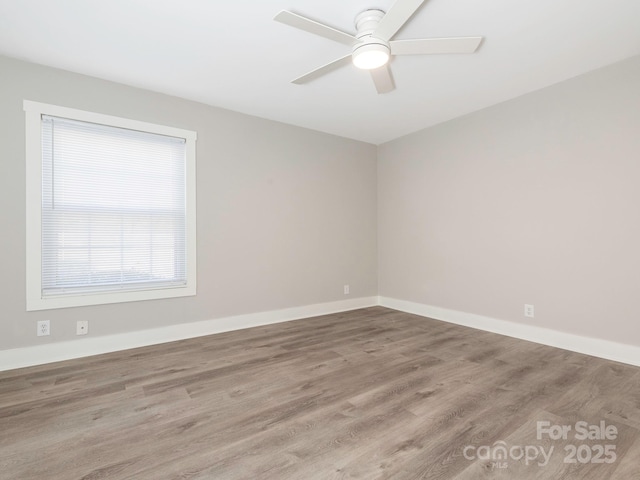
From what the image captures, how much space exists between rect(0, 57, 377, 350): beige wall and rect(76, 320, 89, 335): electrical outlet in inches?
1.6

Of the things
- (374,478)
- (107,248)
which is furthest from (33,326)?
(374,478)

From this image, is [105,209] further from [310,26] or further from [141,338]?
[310,26]

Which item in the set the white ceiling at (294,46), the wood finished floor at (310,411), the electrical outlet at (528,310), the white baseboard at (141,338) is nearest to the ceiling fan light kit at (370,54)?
the white ceiling at (294,46)

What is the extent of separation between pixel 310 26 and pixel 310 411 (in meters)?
2.30

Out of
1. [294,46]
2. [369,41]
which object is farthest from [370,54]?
[294,46]

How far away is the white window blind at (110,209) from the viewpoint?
8.96 ft

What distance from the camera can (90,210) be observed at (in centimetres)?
287

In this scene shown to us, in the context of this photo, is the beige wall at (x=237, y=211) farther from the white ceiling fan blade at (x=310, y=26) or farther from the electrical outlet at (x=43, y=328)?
the white ceiling fan blade at (x=310, y=26)

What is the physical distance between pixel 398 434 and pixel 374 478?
0.35 m

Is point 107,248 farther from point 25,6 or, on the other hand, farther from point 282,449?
point 282,449

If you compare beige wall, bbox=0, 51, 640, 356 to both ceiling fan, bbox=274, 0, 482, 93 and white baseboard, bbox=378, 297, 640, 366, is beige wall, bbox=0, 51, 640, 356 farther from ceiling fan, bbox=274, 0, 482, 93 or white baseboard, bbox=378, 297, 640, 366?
ceiling fan, bbox=274, 0, 482, 93

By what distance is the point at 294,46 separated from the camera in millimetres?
2441

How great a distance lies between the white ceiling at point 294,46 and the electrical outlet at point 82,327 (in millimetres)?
2213

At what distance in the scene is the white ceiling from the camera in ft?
6.70
